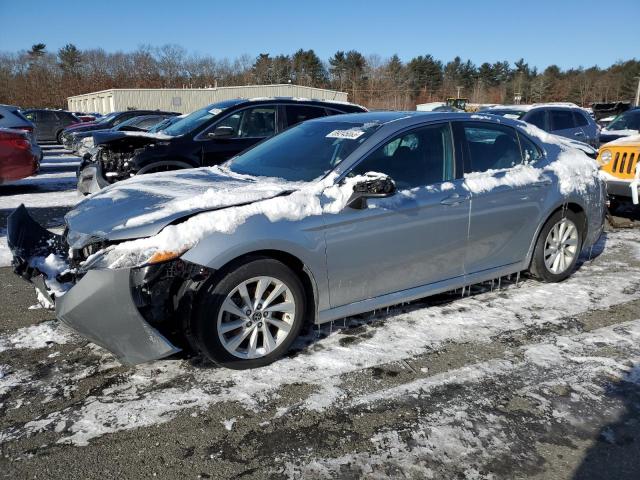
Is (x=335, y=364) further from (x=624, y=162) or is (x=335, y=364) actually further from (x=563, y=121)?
(x=563, y=121)

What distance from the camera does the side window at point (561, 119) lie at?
11.2 m

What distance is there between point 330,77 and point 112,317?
92085mm

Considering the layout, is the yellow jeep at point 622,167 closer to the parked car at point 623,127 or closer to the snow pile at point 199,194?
the parked car at point 623,127

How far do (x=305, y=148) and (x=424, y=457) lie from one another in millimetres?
2556

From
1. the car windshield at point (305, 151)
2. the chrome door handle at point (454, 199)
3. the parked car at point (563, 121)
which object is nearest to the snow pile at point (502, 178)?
the chrome door handle at point (454, 199)

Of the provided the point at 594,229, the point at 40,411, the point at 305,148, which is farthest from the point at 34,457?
the point at 594,229

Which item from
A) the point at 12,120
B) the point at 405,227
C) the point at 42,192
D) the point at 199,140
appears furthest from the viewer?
the point at 12,120

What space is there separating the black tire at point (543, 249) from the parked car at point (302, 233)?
21 mm

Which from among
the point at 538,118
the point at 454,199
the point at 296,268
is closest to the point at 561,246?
the point at 454,199

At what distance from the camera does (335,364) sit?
3381 mm

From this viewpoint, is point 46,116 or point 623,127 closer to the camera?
point 623,127

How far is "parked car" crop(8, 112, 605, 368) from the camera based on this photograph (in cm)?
295

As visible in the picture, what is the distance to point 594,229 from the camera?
516 centimetres

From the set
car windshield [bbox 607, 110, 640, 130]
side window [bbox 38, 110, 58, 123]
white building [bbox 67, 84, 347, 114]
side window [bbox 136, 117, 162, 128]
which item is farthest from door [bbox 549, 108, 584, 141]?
white building [bbox 67, 84, 347, 114]
